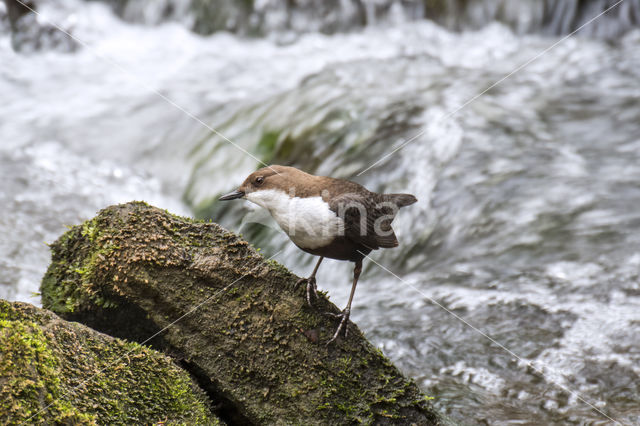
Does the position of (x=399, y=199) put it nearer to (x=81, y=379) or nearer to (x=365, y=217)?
(x=365, y=217)

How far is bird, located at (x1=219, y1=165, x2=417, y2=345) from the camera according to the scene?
94.9 inches

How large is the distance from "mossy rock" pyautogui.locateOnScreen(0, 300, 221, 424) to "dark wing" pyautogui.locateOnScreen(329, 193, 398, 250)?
34.0 inches

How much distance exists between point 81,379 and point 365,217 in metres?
1.26

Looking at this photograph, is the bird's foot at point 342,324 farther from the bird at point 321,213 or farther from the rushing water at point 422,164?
the rushing water at point 422,164

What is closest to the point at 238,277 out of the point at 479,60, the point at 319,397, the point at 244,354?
the point at 244,354

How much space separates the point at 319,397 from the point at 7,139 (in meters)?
6.08

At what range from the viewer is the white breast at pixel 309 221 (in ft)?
7.86

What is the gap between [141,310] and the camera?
2.43 m

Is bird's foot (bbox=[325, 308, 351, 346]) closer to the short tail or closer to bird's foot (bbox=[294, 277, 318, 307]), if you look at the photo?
bird's foot (bbox=[294, 277, 318, 307])

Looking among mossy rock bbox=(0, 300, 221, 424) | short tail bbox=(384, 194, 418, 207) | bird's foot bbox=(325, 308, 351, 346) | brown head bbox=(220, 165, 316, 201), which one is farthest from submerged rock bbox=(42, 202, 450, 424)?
short tail bbox=(384, 194, 418, 207)

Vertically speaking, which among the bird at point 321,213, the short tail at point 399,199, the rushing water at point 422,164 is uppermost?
the bird at point 321,213

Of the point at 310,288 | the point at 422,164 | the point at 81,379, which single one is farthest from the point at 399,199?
the point at 422,164

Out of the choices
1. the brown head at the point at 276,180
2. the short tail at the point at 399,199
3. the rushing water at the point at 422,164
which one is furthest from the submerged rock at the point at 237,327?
the rushing water at the point at 422,164

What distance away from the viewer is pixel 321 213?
2.42 metres
